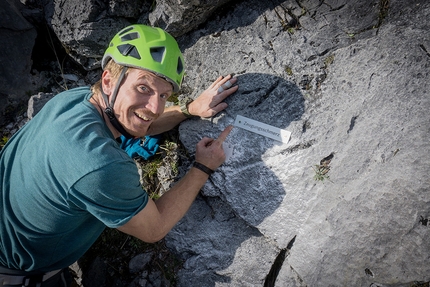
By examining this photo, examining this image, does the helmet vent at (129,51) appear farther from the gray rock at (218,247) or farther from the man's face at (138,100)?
the gray rock at (218,247)

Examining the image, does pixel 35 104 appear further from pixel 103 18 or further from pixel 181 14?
pixel 181 14

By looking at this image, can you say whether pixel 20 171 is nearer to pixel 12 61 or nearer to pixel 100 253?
pixel 100 253

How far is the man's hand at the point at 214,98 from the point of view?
3494 mm

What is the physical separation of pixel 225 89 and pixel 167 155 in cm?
113

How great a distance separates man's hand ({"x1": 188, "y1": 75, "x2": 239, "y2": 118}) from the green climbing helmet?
371 millimetres

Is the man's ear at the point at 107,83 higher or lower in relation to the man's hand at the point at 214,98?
lower

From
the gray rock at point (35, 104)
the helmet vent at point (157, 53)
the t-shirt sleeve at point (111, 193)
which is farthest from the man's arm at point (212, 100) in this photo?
the gray rock at point (35, 104)

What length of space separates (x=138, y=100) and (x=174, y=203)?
1.05 metres

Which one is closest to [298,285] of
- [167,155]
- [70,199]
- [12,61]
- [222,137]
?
[222,137]

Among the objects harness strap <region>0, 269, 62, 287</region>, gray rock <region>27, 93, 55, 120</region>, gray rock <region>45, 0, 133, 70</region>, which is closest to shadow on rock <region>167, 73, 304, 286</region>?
harness strap <region>0, 269, 62, 287</region>

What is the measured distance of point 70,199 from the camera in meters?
2.40

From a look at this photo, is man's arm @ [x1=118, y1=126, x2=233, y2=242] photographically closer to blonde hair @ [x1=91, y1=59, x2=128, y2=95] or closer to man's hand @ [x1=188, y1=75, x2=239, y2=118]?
man's hand @ [x1=188, y1=75, x2=239, y2=118]

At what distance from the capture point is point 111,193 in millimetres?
2383

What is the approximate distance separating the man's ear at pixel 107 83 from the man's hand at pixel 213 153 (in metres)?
1.08
